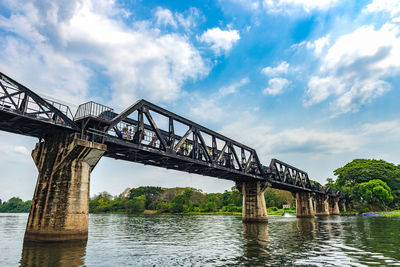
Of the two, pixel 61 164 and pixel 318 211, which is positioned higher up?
pixel 61 164

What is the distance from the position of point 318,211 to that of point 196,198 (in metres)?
76.1

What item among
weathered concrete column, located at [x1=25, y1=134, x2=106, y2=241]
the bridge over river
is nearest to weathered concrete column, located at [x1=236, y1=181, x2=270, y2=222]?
the bridge over river

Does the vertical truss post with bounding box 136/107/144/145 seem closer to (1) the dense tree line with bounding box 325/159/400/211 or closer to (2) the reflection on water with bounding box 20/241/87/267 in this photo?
(2) the reflection on water with bounding box 20/241/87/267

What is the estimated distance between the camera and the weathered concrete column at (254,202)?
50.8 meters

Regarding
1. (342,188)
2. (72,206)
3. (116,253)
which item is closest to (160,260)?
(116,253)

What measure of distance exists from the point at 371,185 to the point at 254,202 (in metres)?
64.9

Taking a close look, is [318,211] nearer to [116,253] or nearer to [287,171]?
[287,171]

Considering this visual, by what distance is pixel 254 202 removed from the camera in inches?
2066

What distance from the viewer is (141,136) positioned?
27.8 metres

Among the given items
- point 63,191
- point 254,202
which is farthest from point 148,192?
point 63,191

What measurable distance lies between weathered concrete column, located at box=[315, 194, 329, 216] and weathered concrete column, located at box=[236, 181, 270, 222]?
57630 millimetres

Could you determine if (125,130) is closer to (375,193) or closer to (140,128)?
(140,128)

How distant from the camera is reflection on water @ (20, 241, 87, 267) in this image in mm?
13430

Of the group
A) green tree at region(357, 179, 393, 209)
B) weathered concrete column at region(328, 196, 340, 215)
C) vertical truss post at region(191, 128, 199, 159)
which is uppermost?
vertical truss post at region(191, 128, 199, 159)
